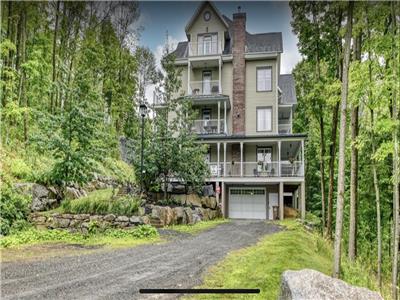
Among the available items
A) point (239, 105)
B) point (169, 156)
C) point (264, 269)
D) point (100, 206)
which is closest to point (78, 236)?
point (100, 206)

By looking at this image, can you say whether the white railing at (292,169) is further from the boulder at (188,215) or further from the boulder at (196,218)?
the boulder at (188,215)

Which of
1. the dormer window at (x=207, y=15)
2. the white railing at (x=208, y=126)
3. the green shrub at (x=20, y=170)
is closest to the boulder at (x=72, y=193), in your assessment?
the green shrub at (x=20, y=170)

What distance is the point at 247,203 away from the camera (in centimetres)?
1869

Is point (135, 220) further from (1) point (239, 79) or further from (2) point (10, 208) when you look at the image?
(1) point (239, 79)

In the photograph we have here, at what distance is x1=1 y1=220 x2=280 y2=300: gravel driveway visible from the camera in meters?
4.25

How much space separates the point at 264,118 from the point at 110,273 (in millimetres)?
15744

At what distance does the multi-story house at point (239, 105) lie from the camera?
18.4 metres

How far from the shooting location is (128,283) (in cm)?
470

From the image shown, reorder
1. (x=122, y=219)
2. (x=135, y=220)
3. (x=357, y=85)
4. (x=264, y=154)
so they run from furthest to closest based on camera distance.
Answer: (x=264, y=154)
(x=135, y=220)
(x=122, y=219)
(x=357, y=85)

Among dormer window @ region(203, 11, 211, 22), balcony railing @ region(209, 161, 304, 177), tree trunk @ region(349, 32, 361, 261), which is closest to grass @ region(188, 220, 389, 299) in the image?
tree trunk @ region(349, 32, 361, 261)

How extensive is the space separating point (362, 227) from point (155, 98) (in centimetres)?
1265

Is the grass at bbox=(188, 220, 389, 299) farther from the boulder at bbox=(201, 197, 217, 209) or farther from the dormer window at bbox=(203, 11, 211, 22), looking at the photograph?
the dormer window at bbox=(203, 11, 211, 22)

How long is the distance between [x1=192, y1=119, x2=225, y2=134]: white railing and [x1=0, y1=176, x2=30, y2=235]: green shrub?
39.3ft

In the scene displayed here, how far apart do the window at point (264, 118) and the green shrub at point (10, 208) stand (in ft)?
45.1
